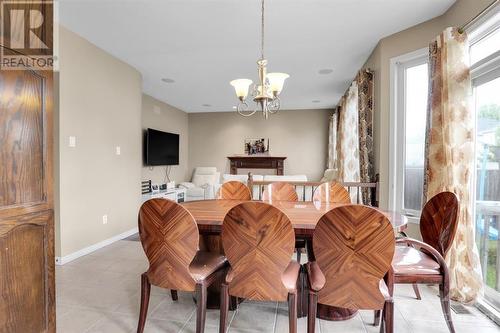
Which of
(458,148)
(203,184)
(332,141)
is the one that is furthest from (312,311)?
(203,184)

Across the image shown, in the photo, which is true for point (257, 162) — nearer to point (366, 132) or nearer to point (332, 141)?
point (332, 141)

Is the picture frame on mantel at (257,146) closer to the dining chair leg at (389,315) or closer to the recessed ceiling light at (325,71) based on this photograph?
the recessed ceiling light at (325,71)

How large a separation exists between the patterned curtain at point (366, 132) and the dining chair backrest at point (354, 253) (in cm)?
224

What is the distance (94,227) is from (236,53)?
295 cm

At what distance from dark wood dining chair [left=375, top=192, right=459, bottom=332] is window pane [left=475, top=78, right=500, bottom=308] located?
727 mm

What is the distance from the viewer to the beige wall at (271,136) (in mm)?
7617

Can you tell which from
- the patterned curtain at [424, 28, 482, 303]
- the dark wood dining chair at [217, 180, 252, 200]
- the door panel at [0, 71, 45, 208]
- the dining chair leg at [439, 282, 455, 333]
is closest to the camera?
the door panel at [0, 71, 45, 208]

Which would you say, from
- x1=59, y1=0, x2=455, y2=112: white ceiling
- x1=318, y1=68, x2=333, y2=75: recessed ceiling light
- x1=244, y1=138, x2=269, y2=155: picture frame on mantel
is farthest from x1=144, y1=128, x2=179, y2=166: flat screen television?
x1=318, y1=68, x2=333, y2=75: recessed ceiling light

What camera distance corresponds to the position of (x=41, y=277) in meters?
1.44

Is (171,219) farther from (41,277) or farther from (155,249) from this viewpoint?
(41,277)

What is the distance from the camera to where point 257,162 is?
307 inches

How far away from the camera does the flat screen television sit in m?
5.67

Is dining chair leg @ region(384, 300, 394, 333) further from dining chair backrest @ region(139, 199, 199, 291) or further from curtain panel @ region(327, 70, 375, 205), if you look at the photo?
curtain panel @ region(327, 70, 375, 205)

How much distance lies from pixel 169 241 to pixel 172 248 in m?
0.05
